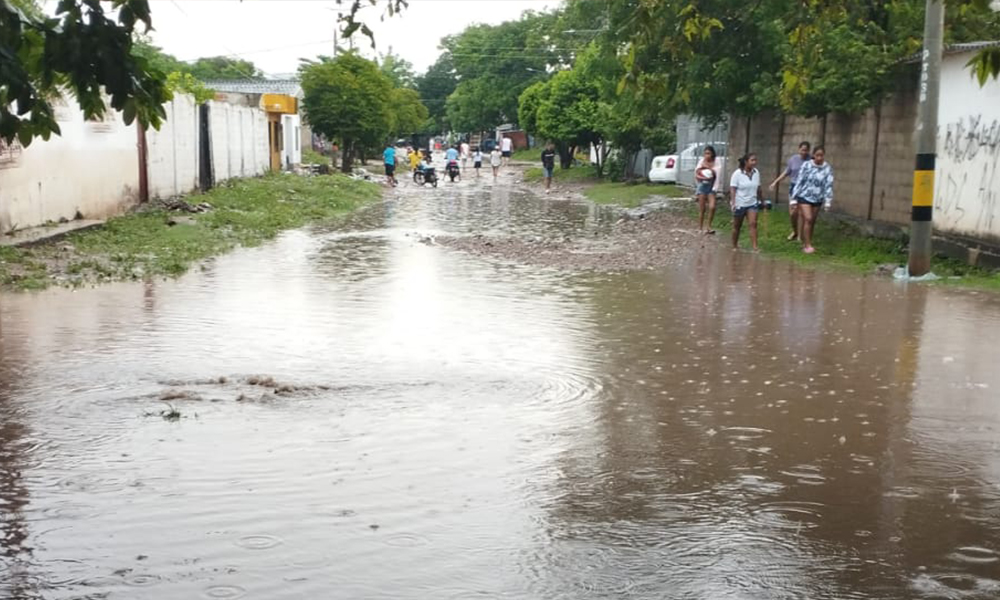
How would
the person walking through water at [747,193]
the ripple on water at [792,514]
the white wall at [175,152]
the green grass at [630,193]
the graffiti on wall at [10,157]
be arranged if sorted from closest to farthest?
the ripple on water at [792,514], the graffiti on wall at [10,157], the person walking through water at [747,193], the white wall at [175,152], the green grass at [630,193]

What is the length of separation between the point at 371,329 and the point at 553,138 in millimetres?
37625

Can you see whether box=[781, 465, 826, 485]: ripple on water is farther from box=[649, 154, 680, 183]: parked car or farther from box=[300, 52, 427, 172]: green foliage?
box=[300, 52, 427, 172]: green foliage

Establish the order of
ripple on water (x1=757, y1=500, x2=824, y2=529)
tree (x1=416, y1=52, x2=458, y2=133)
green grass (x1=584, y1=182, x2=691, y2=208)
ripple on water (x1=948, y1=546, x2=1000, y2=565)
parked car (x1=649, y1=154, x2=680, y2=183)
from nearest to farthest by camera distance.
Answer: ripple on water (x1=948, y1=546, x2=1000, y2=565)
ripple on water (x1=757, y1=500, x2=824, y2=529)
green grass (x1=584, y1=182, x2=691, y2=208)
parked car (x1=649, y1=154, x2=680, y2=183)
tree (x1=416, y1=52, x2=458, y2=133)

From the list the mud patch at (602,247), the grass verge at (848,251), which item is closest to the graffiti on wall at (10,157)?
the mud patch at (602,247)

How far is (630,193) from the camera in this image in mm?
32375

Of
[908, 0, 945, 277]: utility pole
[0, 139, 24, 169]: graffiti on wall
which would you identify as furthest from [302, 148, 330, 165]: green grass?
[908, 0, 945, 277]: utility pole

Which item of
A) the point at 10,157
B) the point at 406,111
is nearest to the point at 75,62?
the point at 10,157

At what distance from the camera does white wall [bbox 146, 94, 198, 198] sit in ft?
72.3

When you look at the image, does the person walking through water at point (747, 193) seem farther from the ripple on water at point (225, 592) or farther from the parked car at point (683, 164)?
the ripple on water at point (225, 592)

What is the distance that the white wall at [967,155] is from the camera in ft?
43.7

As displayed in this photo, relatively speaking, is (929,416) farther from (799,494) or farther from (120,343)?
(120,343)

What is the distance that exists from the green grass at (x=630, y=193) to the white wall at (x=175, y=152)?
36.8 feet

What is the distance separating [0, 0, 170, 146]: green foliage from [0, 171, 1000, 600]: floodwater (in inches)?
71.4

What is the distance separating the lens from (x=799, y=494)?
524cm
